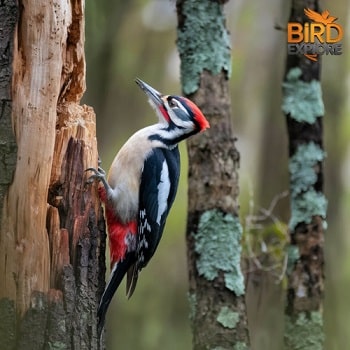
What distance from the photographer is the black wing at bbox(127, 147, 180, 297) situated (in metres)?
4.22

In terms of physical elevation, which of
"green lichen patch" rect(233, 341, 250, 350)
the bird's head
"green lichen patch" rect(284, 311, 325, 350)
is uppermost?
the bird's head

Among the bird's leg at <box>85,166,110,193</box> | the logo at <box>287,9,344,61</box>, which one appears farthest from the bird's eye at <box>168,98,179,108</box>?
the logo at <box>287,9,344,61</box>

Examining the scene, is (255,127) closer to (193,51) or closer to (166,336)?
(166,336)

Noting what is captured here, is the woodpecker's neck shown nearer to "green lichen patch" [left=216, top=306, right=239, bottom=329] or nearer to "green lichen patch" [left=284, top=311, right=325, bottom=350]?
"green lichen patch" [left=216, top=306, right=239, bottom=329]

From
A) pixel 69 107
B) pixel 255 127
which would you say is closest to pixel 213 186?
pixel 69 107

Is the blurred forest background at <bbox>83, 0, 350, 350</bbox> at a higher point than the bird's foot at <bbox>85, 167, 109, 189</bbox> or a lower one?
higher

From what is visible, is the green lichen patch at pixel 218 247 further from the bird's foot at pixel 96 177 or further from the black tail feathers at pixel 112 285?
the bird's foot at pixel 96 177

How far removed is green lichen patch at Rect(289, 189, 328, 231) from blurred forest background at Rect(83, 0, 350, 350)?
100cm

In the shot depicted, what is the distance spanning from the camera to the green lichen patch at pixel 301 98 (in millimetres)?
4988

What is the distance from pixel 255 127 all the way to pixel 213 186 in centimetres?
554

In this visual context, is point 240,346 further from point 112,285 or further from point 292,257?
point 112,285

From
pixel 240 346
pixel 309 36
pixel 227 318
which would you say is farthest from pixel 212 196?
pixel 309 36

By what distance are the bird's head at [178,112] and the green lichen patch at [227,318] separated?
95cm

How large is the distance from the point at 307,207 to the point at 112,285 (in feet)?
4.69
